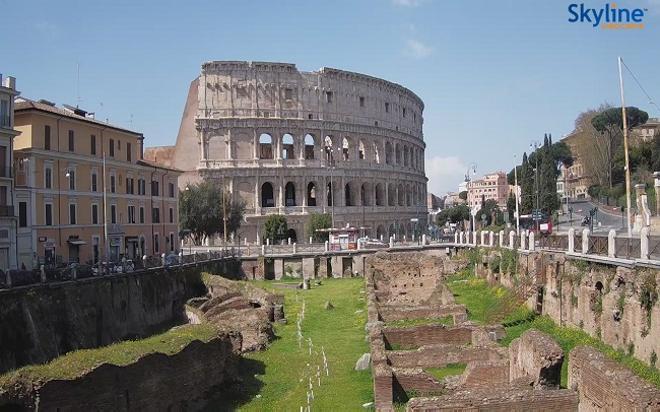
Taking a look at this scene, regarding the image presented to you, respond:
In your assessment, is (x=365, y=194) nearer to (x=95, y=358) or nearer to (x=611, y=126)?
(x=611, y=126)

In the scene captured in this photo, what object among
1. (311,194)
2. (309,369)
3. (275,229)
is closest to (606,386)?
(309,369)

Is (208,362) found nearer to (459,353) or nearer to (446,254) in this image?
(459,353)

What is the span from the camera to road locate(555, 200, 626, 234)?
4114cm

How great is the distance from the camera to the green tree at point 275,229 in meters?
69.3

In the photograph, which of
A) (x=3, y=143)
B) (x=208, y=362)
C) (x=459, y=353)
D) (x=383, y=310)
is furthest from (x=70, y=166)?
(x=459, y=353)

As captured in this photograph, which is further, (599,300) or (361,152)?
(361,152)

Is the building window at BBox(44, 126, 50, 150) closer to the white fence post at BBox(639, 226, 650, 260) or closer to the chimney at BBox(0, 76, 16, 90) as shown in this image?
the chimney at BBox(0, 76, 16, 90)

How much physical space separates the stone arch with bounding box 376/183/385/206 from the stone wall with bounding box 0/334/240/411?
222 ft

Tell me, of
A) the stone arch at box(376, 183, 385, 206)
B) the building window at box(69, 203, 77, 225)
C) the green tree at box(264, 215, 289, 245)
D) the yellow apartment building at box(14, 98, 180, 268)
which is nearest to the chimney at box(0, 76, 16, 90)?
the yellow apartment building at box(14, 98, 180, 268)

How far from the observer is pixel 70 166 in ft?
122

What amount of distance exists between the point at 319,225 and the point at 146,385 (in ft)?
180

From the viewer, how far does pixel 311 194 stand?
82875 millimetres

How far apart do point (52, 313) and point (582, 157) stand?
202ft

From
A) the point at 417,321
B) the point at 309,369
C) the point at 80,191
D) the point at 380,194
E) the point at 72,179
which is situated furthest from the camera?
the point at 380,194
